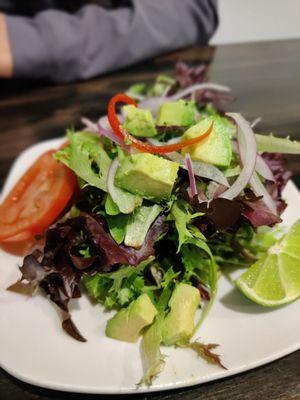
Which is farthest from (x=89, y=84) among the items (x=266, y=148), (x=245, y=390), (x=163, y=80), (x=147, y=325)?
(x=245, y=390)

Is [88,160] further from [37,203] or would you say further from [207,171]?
[207,171]

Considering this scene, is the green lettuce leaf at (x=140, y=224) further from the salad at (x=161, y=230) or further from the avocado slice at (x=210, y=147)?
the avocado slice at (x=210, y=147)

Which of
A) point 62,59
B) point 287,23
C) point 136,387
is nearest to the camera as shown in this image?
point 136,387

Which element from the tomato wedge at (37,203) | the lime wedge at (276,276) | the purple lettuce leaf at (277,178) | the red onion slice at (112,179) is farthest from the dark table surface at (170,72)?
the red onion slice at (112,179)

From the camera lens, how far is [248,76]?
272cm

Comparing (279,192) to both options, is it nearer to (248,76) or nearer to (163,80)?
(163,80)

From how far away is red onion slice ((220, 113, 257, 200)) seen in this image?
50.8 inches

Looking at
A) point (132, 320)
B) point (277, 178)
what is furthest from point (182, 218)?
point (277, 178)

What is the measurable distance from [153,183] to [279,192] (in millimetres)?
463

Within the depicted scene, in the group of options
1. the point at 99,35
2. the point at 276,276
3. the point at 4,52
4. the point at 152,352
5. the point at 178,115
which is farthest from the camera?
the point at 99,35

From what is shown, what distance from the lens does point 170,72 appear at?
2.75m

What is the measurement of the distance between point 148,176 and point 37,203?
45cm

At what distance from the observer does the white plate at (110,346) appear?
112cm

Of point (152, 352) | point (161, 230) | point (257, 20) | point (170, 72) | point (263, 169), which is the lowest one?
point (257, 20)
